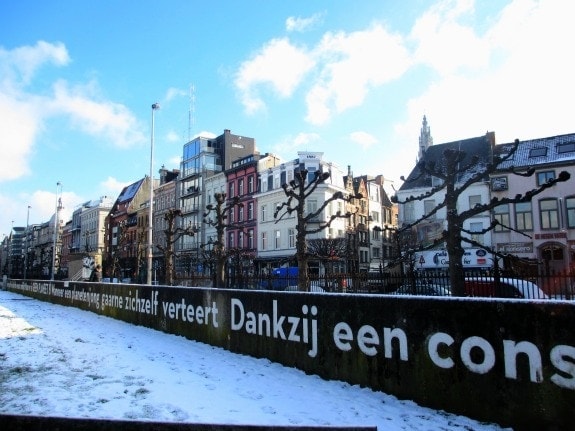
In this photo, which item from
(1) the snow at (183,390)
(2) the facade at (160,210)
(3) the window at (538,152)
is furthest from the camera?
(2) the facade at (160,210)

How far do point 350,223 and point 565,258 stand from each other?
21.7m

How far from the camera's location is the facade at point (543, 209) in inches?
1404

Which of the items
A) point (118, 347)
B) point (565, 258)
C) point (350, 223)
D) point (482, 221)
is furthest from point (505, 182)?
point (118, 347)

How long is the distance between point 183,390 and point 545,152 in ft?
131

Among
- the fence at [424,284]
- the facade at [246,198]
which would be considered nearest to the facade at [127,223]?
the facade at [246,198]

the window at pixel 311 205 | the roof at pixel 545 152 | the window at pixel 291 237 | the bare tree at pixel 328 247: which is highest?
the roof at pixel 545 152

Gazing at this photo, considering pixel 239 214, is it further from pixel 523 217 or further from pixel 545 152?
pixel 545 152

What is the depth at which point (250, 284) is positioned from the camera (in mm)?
21578

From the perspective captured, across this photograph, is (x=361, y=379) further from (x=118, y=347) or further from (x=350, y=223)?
(x=350, y=223)

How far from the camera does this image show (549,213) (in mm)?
36438

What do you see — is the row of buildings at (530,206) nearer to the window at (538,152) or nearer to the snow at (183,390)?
the window at (538,152)

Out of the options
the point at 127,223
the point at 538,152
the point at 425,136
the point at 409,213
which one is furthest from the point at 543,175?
the point at 127,223

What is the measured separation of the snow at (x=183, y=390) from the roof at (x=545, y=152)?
35856 millimetres

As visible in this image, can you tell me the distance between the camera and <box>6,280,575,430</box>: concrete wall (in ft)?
15.7
